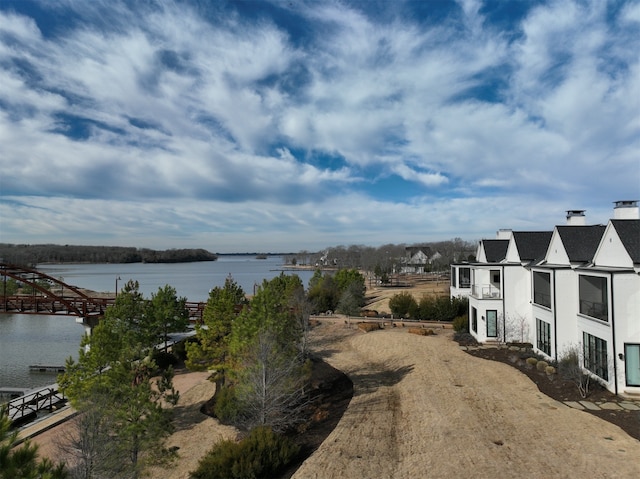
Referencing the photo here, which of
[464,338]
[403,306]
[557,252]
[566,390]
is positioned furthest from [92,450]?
[403,306]

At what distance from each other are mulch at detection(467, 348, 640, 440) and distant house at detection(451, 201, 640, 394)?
721 millimetres

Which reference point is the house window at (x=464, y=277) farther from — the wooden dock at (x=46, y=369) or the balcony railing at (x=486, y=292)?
the wooden dock at (x=46, y=369)

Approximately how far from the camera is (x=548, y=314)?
2053 cm

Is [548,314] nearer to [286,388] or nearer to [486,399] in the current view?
[486,399]

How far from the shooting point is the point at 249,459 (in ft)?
35.6

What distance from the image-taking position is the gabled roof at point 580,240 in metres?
19.3

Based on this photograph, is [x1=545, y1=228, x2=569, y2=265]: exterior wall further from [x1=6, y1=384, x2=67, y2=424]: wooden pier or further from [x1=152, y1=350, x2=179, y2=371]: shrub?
[x1=6, y1=384, x2=67, y2=424]: wooden pier

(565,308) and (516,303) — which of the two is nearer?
(565,308)

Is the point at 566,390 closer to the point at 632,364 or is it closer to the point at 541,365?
the point at 632,364

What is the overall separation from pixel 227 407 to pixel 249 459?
6003 millimetres

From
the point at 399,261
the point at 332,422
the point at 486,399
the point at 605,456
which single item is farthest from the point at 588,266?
the point at 399,261

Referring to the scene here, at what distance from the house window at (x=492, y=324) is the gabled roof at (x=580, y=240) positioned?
269 inches

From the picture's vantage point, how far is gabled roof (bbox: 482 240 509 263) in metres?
28.7

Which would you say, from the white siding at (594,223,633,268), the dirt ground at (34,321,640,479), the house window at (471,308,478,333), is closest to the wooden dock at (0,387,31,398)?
the dirt ground at (34,321,640,479)
